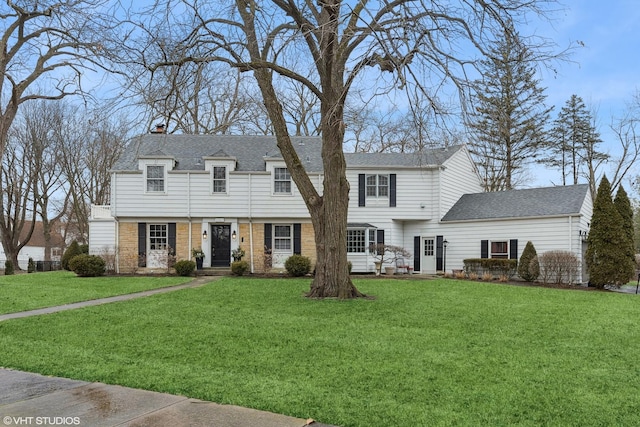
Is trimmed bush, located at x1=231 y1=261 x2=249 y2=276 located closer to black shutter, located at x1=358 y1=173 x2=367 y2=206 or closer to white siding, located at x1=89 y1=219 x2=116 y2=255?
black shutter, located at x1=358 y1=173 x2=367 y2=206

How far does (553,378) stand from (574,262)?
13839mm

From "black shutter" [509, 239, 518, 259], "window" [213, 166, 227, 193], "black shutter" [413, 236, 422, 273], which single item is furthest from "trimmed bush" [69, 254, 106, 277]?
"black shutter" [509, 239, 518, 259]

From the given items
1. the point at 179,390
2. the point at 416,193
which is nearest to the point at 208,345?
the point at 179,390

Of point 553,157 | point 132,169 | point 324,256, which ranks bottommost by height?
point 324,256

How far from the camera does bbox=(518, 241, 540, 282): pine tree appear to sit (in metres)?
17.7

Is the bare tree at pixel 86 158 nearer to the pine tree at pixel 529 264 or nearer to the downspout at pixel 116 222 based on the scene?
the downspout at pixel 116 222

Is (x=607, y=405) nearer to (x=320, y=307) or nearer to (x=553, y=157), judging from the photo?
(x=320, y=307)

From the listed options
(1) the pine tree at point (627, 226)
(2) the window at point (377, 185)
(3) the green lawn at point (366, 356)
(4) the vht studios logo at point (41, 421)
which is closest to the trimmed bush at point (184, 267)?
(3) the green lawn at point (366, 356)

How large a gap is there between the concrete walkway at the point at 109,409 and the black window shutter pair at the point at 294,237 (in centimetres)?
1652

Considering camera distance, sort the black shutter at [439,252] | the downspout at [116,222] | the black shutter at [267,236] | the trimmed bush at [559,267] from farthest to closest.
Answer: the black shutter at [439,252] → the black shutter at [267,236] → the downspout at [116,222] → the trimmed bush at [559,267]

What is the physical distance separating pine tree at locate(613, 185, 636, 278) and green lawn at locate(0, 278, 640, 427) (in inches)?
245

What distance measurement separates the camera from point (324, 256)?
1202cm

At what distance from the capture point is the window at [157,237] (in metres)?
21.3

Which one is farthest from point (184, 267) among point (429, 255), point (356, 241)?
point (429, 255)
